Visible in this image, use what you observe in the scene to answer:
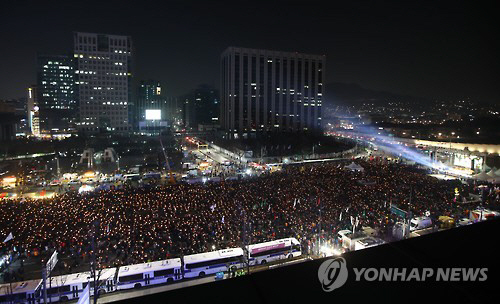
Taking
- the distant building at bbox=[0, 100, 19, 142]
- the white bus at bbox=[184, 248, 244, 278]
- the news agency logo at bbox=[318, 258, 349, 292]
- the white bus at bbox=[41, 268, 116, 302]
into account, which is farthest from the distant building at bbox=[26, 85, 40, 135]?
the news agency logo at bbox=[318, 258, 349, 292]

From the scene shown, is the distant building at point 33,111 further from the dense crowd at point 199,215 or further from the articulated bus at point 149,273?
the articulated bus at point 149,273

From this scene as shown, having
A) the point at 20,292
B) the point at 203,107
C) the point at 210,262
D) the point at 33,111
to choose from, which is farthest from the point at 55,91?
the point at 210,262

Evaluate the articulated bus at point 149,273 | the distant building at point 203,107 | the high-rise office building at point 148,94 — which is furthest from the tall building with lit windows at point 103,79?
the articulated bus at point 149,273

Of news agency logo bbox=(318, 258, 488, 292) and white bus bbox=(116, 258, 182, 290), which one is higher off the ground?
news agency logo bbox=(318, 258, 488, 292)

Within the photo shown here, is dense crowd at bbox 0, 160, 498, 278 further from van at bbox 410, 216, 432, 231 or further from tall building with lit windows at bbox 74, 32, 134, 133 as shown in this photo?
tall building with lit windows at bbox 74, 32, 134, 133

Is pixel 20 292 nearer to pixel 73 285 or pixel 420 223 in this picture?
pixel 73 285

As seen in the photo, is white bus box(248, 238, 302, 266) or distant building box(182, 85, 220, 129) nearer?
white bus box(248, 238, 302, 266)
